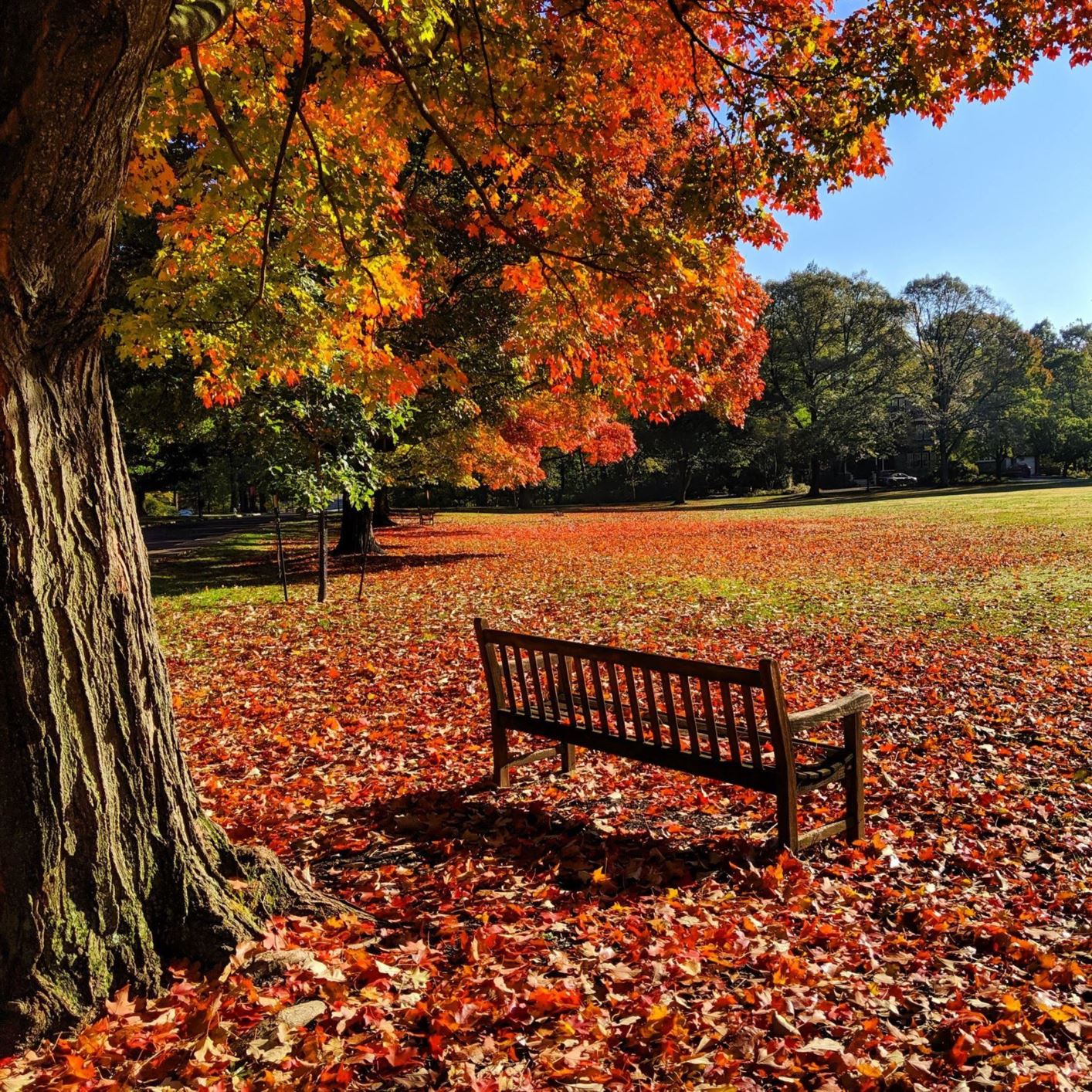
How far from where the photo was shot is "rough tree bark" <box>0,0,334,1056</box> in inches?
96.3

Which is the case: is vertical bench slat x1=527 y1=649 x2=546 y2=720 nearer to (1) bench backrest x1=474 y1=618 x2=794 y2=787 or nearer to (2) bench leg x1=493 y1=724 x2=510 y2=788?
(1) bench backrest x1=474 y1=618 x2=794 y2=787

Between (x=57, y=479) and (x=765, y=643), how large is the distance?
26.6ft

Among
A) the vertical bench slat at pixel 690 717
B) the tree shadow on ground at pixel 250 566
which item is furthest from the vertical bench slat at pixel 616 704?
the tree shadow on ground at pixel 250 566

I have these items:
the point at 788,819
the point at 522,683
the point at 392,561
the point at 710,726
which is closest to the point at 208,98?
the point at 522,683

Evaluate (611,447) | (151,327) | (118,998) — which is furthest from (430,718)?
(611,447)

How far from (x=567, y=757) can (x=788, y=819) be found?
1.86 meters

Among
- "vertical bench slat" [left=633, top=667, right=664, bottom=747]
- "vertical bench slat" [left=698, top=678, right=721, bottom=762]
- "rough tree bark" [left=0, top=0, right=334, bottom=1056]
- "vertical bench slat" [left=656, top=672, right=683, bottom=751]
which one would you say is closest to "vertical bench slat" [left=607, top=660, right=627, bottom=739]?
"vertical bench slat" [left=633, top=667, right=664, bottom=747]

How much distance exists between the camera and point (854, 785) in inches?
174

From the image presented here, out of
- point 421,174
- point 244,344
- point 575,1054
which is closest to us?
point 575,1054

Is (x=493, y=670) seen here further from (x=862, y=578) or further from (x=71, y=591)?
(x=862, y=578)

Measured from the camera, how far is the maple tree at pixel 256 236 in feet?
8.44

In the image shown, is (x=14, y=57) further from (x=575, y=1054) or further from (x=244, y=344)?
(x=244, y=344)

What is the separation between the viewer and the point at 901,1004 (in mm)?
2947

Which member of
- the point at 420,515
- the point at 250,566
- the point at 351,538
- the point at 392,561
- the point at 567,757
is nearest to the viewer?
the point at 567,757
